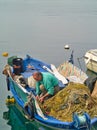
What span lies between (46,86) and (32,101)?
0.76 meters

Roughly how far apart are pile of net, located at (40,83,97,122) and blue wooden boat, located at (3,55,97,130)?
0.29 metres

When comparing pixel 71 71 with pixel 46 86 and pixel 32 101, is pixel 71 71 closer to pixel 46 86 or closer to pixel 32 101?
pixel 46 86

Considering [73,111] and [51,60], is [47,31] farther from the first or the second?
[73,111]

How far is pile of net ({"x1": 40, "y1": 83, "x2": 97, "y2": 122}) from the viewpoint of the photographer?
36.1ft

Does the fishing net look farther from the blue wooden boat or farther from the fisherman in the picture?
the fisherman

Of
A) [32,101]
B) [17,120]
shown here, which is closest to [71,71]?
[17,120]

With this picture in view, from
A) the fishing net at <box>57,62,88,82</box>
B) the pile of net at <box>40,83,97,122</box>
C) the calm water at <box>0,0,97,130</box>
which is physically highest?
the pile of net at <box>40,83,97,122</box>

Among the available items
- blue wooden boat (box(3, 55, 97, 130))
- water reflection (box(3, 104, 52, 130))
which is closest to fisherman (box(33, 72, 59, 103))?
blue wooden boat (box(3, 55, 97, 130))

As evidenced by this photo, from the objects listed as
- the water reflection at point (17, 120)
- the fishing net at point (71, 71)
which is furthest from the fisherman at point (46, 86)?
the fishing net at point (71, 71)

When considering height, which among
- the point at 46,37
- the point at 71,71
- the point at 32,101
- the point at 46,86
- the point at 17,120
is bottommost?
the point at 46,37

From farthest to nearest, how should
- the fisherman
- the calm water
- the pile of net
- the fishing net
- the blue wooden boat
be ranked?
the calm water < the fishing net < the fisherman < the pile of net < the blue wooden boat

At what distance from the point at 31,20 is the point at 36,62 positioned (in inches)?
891

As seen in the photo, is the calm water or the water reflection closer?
the water reflection

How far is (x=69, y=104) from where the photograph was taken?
1124 centimetres
